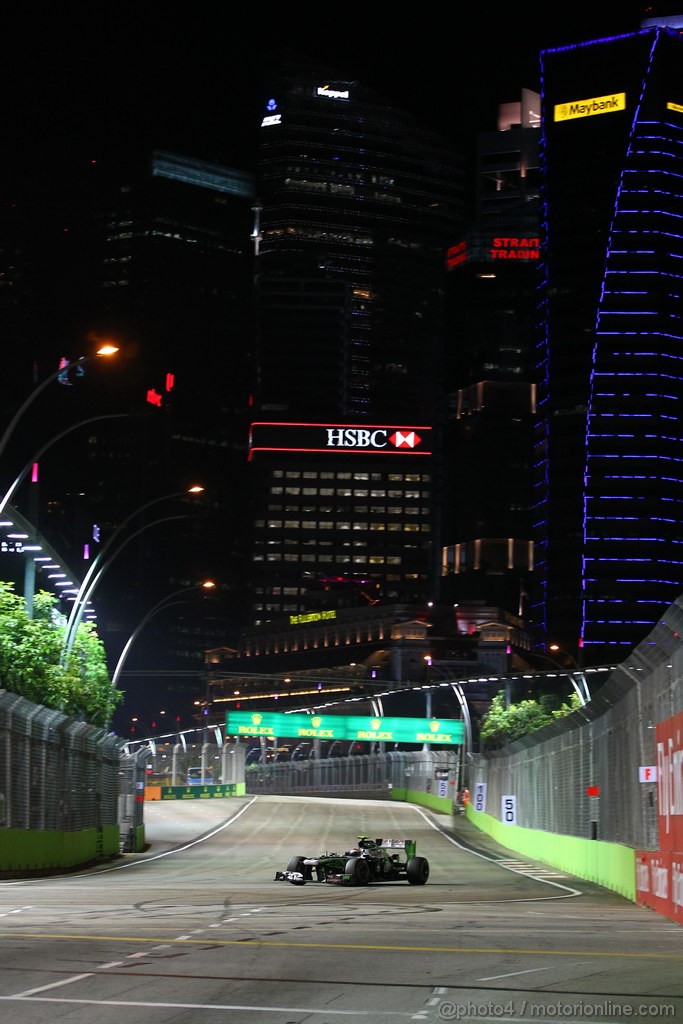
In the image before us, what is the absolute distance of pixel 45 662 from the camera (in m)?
43.2

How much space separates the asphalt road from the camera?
34.8ft

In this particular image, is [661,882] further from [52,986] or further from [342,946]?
[52,986]

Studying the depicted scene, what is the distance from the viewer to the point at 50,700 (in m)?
43.5

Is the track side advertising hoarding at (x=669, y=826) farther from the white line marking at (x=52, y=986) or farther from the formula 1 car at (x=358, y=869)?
the formula 1 car at (x=358, y=869)

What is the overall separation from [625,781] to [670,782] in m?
6.09

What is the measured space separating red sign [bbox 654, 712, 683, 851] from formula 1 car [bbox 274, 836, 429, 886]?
12811 mm

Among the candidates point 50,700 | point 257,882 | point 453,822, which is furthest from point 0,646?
point 453,822

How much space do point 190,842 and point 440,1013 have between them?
181 ft

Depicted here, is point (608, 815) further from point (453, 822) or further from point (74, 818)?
point (453, 822)

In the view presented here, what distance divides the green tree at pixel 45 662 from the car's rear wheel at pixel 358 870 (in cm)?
1191

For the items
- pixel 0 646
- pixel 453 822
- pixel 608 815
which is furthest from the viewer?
pixel 453 822

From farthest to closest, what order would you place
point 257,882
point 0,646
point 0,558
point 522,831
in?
point 0,558 → point 522,831 → point 0,646 → point 257,882

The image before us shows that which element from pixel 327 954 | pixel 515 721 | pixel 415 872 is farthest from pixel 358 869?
pixel 515 721

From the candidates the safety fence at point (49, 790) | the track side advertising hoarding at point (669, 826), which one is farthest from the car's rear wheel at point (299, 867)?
the track side advertising hoarding at point (669, 826)
